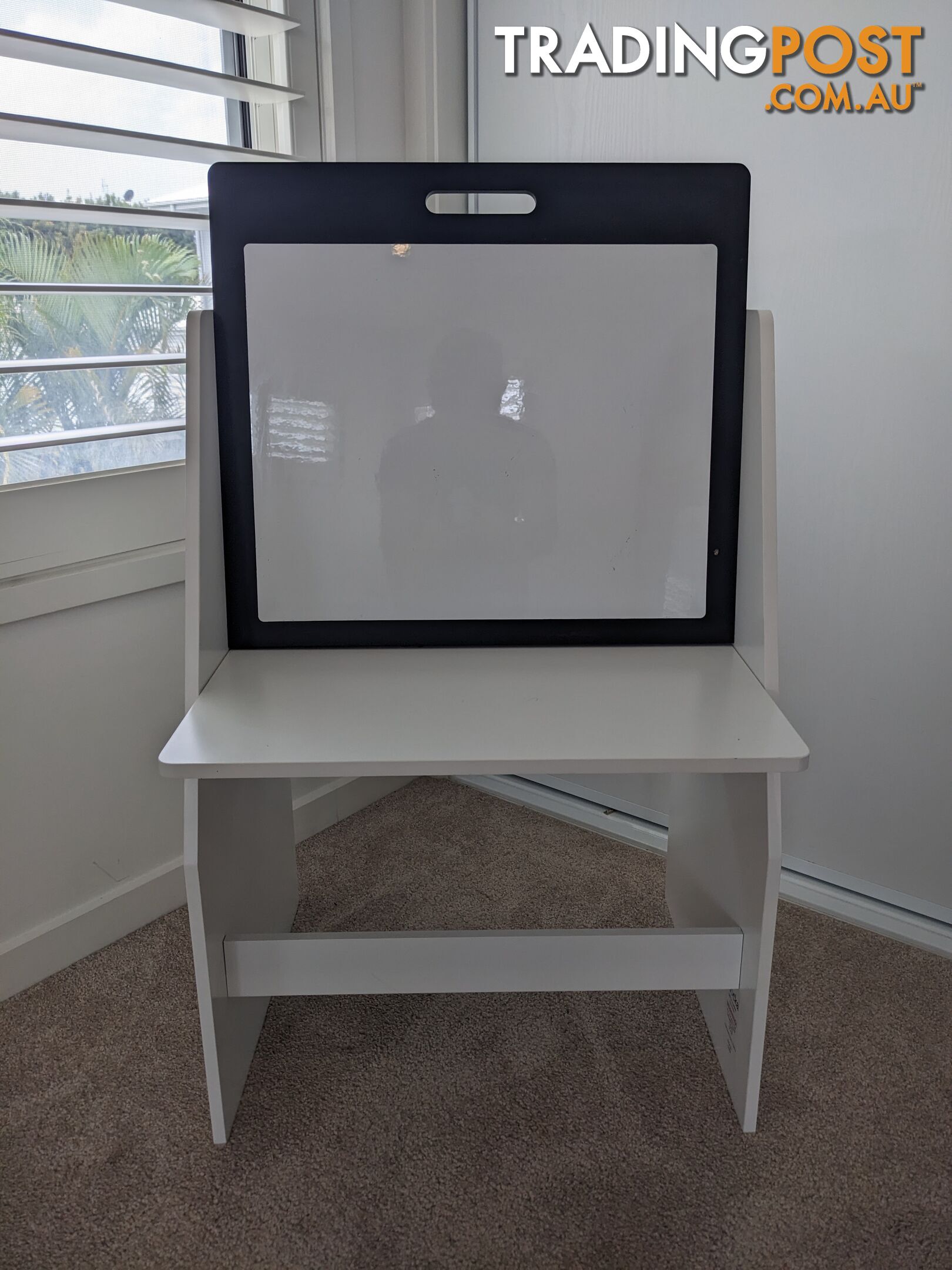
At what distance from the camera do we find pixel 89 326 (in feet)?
5.27

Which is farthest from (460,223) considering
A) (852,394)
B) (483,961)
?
(483,961)

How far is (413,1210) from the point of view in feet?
4.01

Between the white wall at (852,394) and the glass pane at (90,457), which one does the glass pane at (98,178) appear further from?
the white wall at (852,394)

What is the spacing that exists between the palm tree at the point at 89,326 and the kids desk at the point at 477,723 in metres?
0.37

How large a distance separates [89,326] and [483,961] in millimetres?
1164

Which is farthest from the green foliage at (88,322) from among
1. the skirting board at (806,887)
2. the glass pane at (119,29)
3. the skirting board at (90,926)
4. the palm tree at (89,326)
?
the skirting board at (806,887)

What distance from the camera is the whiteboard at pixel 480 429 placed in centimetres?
A: 136

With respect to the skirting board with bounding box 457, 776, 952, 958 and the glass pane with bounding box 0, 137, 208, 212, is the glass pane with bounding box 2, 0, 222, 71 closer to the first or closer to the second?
the glass pane with bounding box 0, 137, 208, 212

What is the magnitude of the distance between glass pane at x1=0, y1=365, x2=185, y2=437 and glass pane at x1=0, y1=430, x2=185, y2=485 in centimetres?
3

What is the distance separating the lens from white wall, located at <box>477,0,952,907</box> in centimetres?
159

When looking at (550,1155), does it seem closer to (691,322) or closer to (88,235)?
(691,322)

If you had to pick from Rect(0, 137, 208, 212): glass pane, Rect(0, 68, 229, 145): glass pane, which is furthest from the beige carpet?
Result: Rect(0, 68, 229, 145): glass pane

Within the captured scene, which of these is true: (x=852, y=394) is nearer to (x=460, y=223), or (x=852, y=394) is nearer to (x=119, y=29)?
(x=460, y=223)

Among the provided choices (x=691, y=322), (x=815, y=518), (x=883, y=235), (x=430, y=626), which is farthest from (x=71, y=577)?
(x=883, y=235)
